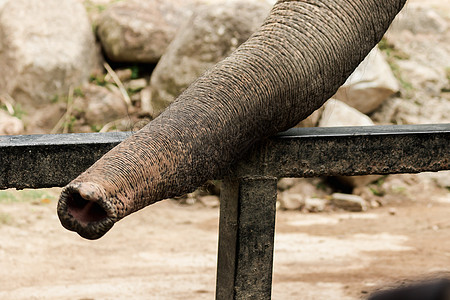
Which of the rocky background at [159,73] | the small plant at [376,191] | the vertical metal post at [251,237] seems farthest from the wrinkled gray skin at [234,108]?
the small plant at [376,191]

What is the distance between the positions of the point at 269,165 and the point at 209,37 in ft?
13.9

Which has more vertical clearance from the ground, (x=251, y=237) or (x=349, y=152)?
(x=349, y=152)

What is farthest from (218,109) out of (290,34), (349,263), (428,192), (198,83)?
(428,192)

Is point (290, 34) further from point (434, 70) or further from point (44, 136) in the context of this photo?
point (434, 70)

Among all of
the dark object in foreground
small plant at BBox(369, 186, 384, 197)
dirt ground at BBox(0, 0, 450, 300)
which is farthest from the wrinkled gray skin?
small plant at BBox(369, 186, 384, 197)

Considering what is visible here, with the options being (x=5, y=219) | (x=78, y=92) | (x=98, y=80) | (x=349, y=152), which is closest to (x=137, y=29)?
(x=98, y=80)

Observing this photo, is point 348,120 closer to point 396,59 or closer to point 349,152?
point 396,59

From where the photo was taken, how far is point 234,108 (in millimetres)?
1871

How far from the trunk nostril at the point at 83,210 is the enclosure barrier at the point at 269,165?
0.58 meters

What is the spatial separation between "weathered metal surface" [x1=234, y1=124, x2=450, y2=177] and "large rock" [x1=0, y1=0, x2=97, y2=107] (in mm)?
5013

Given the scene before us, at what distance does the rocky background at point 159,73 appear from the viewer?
6.29m

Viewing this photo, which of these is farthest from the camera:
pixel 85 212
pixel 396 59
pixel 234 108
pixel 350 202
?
pixel 396 59

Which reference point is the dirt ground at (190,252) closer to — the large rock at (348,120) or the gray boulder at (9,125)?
the large rock at (348,120)

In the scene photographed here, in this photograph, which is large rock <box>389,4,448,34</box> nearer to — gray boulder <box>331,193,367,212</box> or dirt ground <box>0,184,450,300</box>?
dirt ground <box>0,184,450,300</box>
